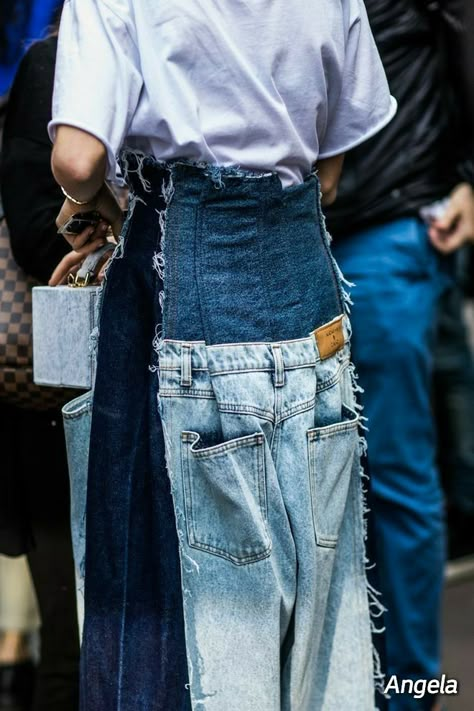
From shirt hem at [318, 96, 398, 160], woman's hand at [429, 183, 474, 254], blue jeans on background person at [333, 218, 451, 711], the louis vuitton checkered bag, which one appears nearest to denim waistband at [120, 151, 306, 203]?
shirt hem at [318, 96, 398, 160]

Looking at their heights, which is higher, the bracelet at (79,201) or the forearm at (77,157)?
the forearm at (77,157)

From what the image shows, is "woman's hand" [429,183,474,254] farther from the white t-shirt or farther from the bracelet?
the bracelet

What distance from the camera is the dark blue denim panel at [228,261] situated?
2.04 metres

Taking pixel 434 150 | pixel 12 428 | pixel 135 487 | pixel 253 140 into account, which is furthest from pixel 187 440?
pixel 434 150

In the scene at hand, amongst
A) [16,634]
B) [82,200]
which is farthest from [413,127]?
[16,634]

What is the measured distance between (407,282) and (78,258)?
1099 millimetres

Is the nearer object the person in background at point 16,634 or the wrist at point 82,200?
the wrist at point 82,200

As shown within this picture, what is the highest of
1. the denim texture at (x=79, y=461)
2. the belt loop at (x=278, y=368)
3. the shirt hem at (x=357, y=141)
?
the shirt hem at (x=357, y=141)

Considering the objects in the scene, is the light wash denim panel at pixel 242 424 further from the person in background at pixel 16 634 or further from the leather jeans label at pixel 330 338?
the person in background at pixel 16 634

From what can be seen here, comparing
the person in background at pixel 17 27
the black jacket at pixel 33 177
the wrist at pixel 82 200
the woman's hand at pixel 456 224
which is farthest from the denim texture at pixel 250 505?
the person in background at pixel 17 27

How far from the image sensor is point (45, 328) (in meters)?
2.28

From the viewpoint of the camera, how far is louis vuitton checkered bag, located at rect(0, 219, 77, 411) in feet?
8.38

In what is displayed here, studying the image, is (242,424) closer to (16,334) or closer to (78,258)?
(78,258)

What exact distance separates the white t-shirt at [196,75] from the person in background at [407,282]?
0.90 m
